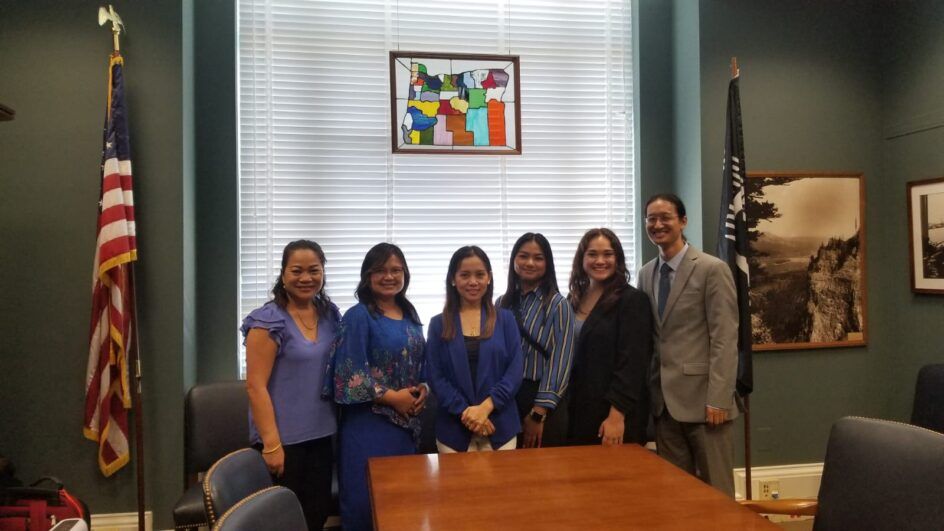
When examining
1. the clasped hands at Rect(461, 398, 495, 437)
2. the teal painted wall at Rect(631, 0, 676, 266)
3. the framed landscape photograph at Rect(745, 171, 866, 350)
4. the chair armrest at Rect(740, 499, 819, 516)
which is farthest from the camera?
the teal painted wall at Rect(631, 0, 676, 266)

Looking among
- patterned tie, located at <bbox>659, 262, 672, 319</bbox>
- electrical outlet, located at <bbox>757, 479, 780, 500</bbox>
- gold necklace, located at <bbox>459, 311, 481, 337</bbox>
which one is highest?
patterned tie, located at <bbox>659, 262, 672, 319</bbox>

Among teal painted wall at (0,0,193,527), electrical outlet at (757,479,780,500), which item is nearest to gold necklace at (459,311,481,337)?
teal painted wall at (0,0,193,527)

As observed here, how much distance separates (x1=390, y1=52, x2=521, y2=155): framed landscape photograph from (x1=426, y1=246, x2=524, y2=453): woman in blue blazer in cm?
124

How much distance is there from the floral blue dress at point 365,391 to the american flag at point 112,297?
1.15m

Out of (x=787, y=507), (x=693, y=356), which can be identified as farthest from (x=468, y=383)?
(x=787, y=507)

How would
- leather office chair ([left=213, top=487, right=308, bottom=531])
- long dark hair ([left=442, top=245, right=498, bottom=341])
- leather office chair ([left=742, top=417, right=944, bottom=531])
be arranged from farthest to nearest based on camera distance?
long dark hair ([left=442, top=245, right=498, bottom=341])
leather office chair ([left=742, top=417, right=944, bottom=531])
leather office chair ([left=213, top=487, right=308, bottom=531])

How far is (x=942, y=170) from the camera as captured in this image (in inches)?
126

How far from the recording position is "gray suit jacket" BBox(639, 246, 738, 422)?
246 centimetres

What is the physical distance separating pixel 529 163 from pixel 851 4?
2.11m

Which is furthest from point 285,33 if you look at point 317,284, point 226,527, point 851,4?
point 851,4

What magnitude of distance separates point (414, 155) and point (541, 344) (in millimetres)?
1535

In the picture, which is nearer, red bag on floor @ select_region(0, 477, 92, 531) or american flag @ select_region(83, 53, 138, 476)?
red bag on floor @ select_region(0, 477, 92, 531)

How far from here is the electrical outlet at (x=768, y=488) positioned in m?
3.39

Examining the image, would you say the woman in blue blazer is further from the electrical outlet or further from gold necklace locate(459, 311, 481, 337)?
the electrical outlet
